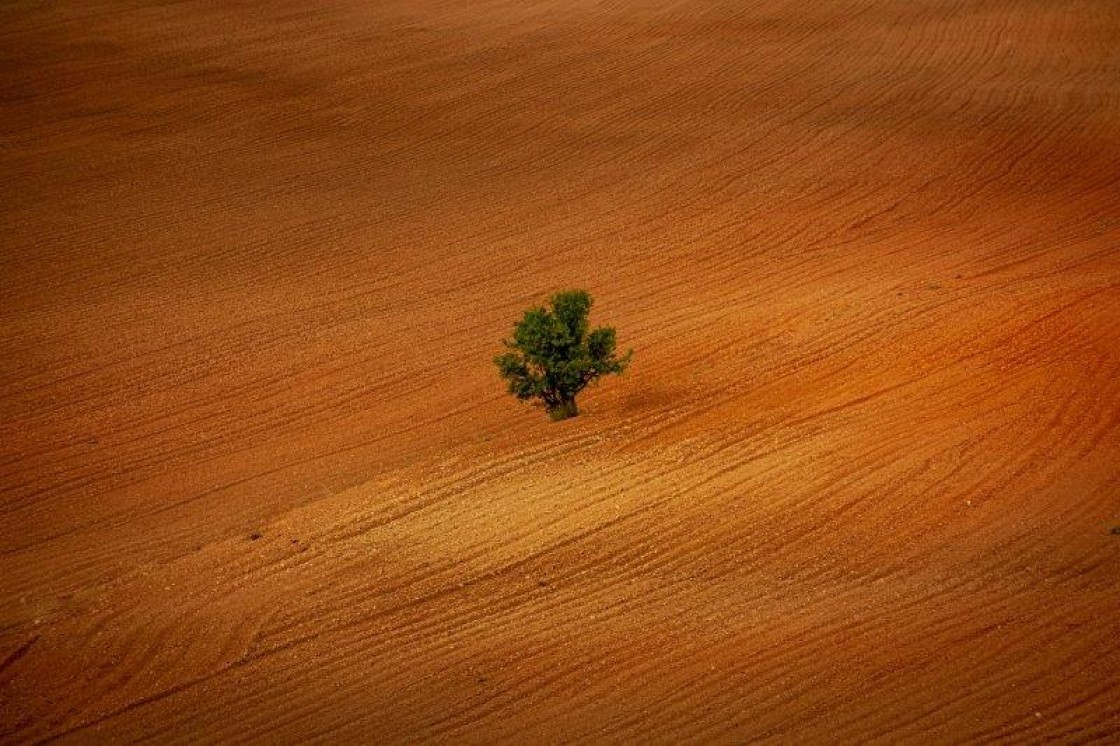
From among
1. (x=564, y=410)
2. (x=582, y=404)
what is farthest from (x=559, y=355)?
(x=582, y=404)

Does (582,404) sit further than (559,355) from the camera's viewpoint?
Yes

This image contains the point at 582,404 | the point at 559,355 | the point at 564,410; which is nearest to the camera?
the point at 559,355

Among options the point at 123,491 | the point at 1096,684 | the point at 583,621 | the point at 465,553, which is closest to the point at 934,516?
the point at 1096,684

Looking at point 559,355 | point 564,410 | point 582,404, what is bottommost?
point 564,410

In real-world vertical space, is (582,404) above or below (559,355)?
below

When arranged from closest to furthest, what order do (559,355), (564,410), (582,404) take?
(559,355)
(564,410)
(582,404)

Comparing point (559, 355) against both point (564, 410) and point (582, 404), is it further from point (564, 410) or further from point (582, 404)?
point (582, 404)
